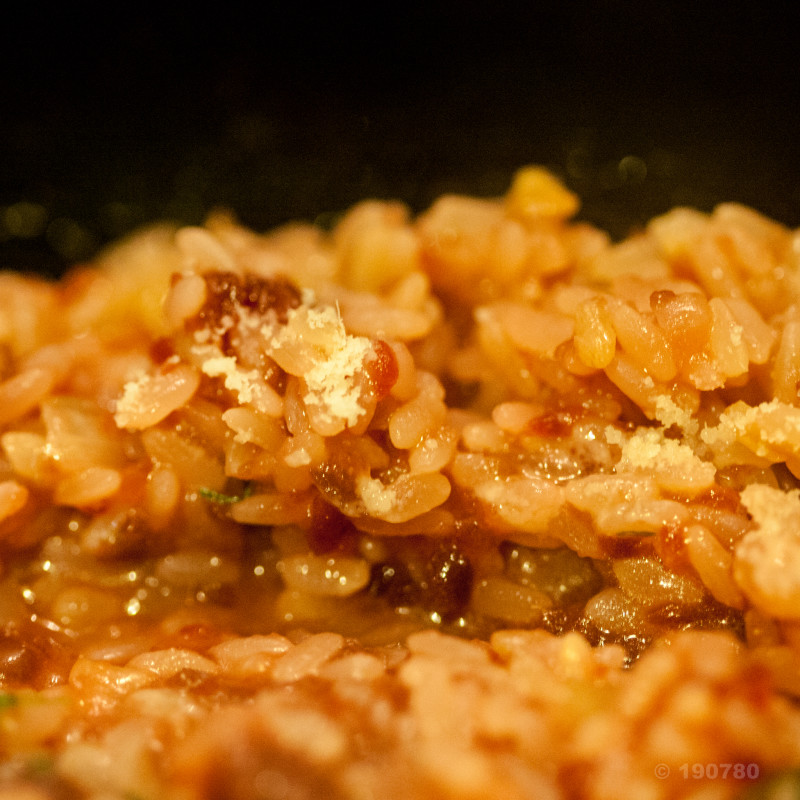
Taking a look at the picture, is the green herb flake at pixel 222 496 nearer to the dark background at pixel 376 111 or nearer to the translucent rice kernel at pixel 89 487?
the translucent rice kernel at pixel 89 487

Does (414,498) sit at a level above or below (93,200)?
A: below

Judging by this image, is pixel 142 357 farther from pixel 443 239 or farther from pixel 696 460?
pixel 696 460

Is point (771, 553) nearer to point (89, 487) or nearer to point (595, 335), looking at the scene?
point (595, 335)

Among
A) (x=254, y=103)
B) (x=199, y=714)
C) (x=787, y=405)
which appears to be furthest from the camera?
(x=254, y=103)

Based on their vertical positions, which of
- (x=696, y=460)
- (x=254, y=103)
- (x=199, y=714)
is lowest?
(x=199, y=714)

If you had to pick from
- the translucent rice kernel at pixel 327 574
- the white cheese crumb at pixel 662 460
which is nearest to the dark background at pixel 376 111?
the white cheese crumb at pixel 662 460

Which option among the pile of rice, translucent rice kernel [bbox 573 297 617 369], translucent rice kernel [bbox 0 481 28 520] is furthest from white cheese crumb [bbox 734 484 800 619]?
translucent rice kernel [bbox 0 481 28 520]

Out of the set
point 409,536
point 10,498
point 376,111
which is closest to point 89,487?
point 10,498

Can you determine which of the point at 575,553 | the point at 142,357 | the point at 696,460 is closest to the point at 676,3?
the point at 696,460
